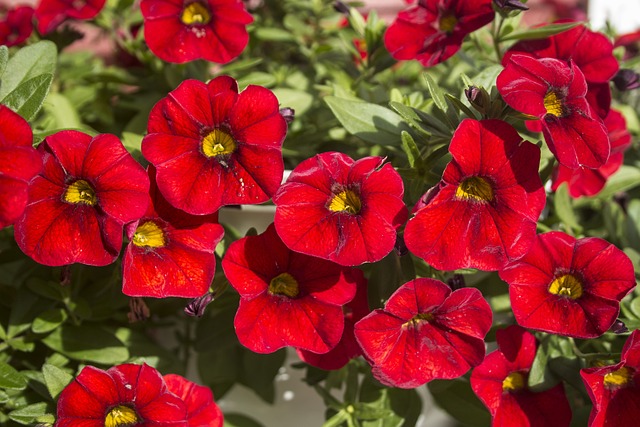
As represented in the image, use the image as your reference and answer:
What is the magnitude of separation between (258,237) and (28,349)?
1.27 feet

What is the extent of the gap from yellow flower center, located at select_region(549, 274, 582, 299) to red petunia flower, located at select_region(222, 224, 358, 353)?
0.83ft

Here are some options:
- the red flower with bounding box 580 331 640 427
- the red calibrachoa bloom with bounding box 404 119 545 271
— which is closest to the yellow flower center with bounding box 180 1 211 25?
the red calibrachoa bloom with bounding box 404 119 545 271

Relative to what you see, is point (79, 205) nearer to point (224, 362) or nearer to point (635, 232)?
point (224, 362)

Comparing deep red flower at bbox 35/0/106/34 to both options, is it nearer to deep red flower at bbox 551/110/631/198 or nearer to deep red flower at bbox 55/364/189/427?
deep red flower at bbox 55/364/189/427

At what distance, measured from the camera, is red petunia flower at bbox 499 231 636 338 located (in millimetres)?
812

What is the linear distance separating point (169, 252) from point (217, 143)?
145 mm

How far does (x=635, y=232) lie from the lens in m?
1.15

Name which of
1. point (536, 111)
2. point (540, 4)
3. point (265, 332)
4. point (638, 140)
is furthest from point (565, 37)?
point (540, 4)

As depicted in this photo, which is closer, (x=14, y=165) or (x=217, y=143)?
(x=14, y=165)

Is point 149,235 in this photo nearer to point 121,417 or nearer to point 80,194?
point 80,194

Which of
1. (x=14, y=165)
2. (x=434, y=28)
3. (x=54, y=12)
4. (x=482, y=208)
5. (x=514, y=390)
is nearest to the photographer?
(x=14, y=165)

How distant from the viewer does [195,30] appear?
3.28ft

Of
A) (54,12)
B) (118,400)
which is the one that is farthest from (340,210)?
(54,12)

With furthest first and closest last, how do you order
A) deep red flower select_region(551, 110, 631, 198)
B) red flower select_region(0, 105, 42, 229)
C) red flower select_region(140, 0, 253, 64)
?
1. deep red flower select_region(551, 110, 631, 198)
2. red flower select_region(140, 0, 253, 64)
3. red flower select_region(0, 105, 42, 229)
